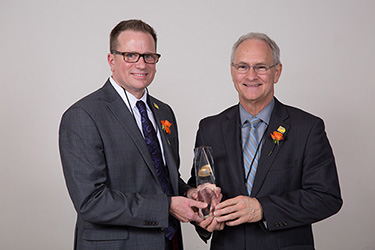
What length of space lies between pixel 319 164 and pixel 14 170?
3508 millimetres

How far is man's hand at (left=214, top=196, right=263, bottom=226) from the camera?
3.00m

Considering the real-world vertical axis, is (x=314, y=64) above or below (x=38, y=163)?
above

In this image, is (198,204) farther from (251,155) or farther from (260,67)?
(260,67)

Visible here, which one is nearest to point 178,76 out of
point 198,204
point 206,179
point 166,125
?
point 166,125

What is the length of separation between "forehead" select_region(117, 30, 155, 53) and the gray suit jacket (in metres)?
0.36

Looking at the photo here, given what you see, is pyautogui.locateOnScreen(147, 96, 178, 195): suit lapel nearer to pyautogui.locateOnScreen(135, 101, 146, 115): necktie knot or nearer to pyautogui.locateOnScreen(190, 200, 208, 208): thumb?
pyautogui.locateOnScreen(135, 101, 146, 115): necktie knot

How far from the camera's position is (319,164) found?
3.11 metres

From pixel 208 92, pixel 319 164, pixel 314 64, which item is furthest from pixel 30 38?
pixel 319 164

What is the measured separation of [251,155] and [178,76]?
2350mm

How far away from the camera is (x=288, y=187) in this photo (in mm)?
3135

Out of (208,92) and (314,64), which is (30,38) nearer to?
(208,92)

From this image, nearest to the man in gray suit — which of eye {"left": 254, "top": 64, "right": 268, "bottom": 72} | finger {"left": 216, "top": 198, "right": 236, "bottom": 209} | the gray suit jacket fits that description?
the gray suit jacket

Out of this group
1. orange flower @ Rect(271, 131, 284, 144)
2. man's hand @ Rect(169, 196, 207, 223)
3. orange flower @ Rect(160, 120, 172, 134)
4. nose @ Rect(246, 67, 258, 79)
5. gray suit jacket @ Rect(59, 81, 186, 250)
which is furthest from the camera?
orange flower @ Rect(160, 120, 172, 134)

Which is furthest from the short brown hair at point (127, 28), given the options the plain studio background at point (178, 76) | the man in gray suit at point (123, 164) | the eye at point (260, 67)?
the plain studio background at point (178, 76)
